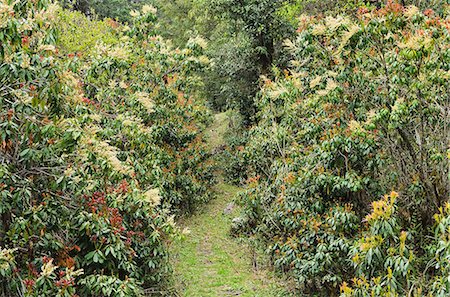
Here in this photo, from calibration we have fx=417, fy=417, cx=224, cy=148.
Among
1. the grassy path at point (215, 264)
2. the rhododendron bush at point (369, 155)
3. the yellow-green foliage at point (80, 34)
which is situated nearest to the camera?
the rhododendron bush at point (369, 155)

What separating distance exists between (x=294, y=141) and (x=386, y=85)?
2.31m

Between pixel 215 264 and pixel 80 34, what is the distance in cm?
635

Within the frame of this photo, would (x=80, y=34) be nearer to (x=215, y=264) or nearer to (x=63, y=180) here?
(x=215, y=264)

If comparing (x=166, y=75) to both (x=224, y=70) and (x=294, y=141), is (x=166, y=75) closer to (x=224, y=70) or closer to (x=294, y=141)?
(x=294, y=141)

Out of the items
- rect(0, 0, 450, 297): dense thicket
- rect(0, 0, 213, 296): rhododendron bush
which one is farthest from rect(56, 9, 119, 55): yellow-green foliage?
rect(0, 0, 213, 296): rhododendron bush

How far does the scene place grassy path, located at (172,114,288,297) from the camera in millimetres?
6570

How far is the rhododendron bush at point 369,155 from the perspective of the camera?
4449 millimetres

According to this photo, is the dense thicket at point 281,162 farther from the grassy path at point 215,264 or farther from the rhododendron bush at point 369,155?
the grassy path at point 215,264

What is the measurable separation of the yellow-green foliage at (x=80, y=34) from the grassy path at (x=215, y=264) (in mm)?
4635

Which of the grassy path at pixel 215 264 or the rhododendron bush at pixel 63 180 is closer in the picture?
the rhododendron bush at pixel 63 180

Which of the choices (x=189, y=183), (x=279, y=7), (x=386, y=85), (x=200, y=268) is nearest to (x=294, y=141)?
(x=386, y=85)

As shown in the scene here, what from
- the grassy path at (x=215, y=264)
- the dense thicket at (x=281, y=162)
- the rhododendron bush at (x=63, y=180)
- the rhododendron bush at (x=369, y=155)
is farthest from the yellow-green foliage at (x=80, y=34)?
the rhododendron bush at (x=369, y=155)

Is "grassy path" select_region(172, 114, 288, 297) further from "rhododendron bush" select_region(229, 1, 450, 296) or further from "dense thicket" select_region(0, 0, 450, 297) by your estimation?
"rhododendron bush" select_region(229, 1, 450, 296)

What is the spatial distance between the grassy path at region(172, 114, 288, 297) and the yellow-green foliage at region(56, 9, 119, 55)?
182 inches
